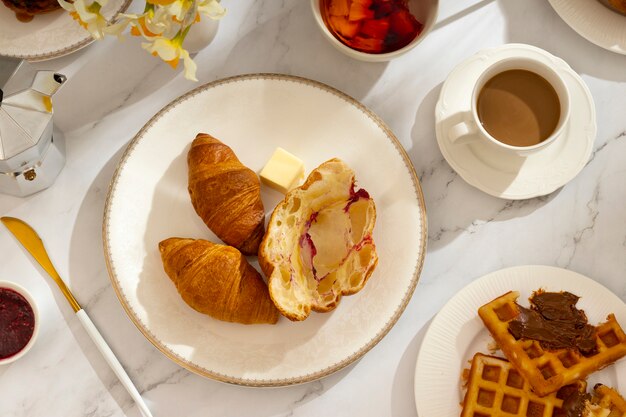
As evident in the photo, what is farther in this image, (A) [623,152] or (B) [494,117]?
(A) [623,152]

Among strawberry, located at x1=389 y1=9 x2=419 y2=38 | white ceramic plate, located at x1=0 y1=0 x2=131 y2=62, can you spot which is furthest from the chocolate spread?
white ceramic plate, located at x1=0 y1=0 x2=131 y2=62

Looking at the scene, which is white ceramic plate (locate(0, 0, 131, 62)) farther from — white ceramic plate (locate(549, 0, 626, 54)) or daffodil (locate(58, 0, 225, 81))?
white ceramic plate (locate(549, 0, 626, 54))

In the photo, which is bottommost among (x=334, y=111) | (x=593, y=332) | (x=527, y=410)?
(x=527, y=410)

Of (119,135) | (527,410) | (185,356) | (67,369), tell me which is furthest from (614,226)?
(67,369)

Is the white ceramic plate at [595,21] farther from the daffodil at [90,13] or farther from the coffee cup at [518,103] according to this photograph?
the daffodil at [90,13]

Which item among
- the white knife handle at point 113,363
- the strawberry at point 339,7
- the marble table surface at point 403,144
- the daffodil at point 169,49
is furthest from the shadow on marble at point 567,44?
the white knife handle at point 113,363

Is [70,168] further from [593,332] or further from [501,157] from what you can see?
[593,332]
